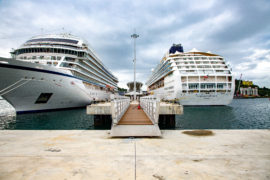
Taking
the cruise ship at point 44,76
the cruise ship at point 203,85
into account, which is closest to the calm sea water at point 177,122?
the cruise ship at point 44,76

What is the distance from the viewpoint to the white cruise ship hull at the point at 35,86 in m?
17.8

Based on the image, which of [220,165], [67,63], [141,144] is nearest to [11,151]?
[141,144]

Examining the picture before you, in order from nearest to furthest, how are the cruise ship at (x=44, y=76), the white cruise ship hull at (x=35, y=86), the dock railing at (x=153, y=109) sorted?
the dock railing at (x=153, y=109)
the white cruise ship hull at (x=35, y=86)
the cruise ship at (x=44, y=76)

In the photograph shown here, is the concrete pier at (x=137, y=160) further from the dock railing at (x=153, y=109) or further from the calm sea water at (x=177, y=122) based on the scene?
the calm sea water at (x=177, y=122)

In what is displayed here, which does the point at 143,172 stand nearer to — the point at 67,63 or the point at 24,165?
the point at 24,165

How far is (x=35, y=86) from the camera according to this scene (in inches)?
786

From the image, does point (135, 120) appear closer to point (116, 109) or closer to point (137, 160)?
point (116, 109)

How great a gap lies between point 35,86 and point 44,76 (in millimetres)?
1945

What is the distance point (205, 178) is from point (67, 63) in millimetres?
30096

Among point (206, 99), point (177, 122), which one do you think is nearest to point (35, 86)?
point (177, 122)

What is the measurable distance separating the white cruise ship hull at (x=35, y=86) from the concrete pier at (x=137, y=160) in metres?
17.6

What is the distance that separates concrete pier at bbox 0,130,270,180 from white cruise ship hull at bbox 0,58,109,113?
57.7 ft

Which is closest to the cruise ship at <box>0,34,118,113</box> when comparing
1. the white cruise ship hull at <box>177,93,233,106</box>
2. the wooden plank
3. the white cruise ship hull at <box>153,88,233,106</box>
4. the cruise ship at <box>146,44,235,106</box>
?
the wooden plank

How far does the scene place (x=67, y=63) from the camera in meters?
27.4
